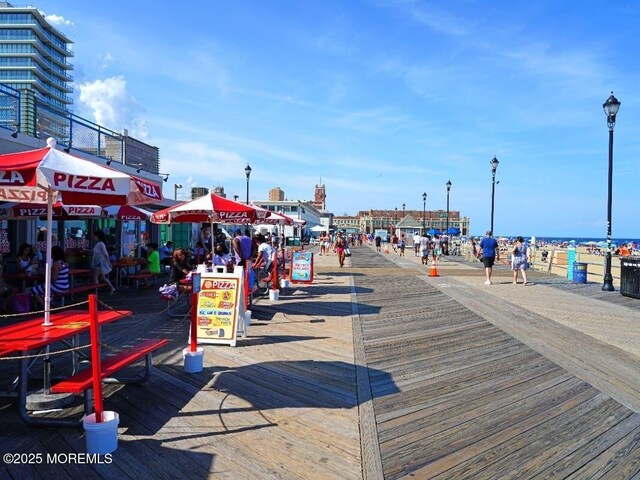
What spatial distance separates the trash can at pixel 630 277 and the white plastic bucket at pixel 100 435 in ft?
46.0

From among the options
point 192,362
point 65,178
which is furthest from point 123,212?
point 65,178

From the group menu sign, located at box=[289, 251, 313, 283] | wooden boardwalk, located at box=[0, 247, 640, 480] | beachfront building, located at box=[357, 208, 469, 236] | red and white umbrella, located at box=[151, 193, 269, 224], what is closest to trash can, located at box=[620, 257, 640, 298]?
wooden boardwalk, located at box=[0, 247, 640, 480]

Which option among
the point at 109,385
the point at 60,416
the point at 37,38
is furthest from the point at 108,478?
the point at 37,38

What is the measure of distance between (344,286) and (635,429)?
11.9 metres

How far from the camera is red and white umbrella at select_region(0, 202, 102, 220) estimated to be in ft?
32.0

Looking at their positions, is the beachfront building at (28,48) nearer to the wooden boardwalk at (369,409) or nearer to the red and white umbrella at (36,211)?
the red and white umbrella at (36,211)

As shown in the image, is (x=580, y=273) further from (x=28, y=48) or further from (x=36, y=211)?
(x=28, y=48)

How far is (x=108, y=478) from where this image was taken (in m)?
3.59

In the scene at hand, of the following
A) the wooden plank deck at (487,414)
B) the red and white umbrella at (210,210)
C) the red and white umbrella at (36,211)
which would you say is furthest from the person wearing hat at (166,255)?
the wooden plank deck at (487,414)

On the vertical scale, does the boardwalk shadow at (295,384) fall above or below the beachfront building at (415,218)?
below

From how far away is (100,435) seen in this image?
12.7 feet

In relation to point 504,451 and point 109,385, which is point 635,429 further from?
point 109,385

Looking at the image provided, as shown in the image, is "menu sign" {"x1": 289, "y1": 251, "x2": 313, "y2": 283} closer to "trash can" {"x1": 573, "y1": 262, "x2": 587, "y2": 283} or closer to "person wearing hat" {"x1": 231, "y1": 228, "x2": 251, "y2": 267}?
"person wearing hat" {"x1": 231, "y1": 228, "x2": 251, "y2": 267}

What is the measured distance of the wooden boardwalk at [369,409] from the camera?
12.7 ft
